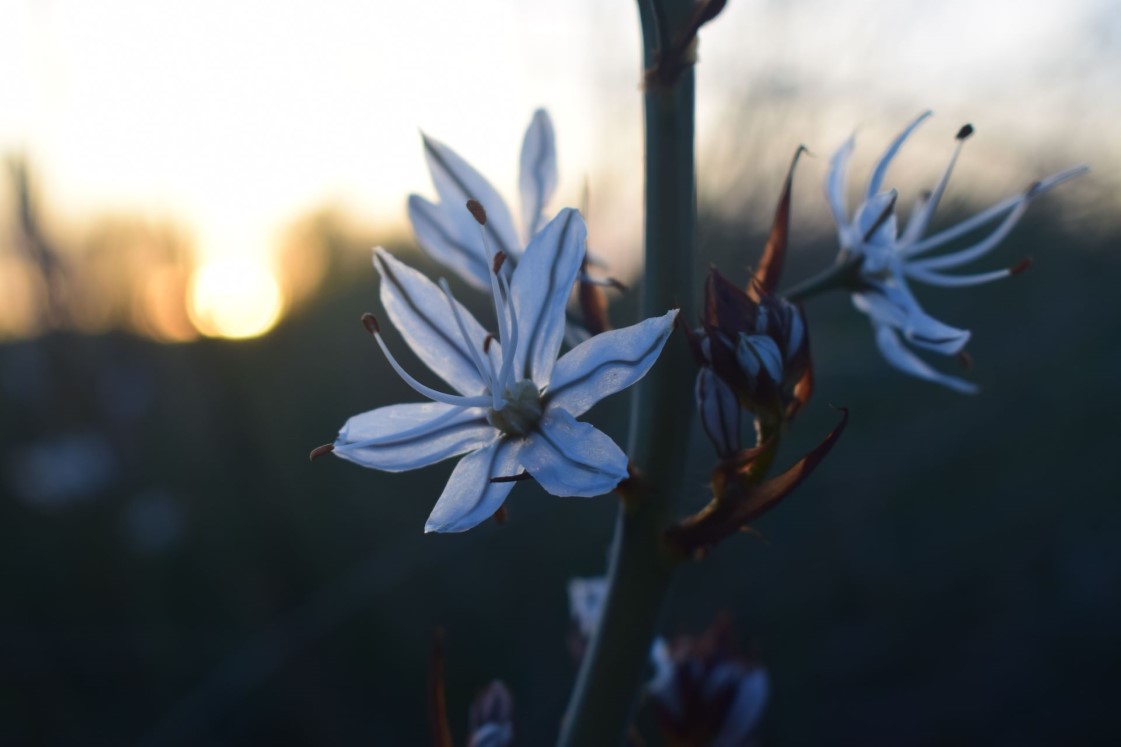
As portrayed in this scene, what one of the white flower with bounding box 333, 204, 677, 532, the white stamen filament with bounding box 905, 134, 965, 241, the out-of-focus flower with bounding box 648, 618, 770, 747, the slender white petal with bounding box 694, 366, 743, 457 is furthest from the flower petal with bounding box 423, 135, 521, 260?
the out-of-focus flower with bounding box 648, 618, 770, 747

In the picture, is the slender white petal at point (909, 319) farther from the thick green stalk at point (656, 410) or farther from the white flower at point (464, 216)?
the white flower at point (464, 216)

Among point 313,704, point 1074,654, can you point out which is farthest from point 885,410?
point 313,704

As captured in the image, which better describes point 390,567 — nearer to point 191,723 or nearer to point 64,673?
point 191,723

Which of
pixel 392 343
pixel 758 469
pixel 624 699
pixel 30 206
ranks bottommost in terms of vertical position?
pixel 392 343

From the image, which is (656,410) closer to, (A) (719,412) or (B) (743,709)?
(A) (719,412)

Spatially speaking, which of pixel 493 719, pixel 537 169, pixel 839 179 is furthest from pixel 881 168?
pixel 493 719

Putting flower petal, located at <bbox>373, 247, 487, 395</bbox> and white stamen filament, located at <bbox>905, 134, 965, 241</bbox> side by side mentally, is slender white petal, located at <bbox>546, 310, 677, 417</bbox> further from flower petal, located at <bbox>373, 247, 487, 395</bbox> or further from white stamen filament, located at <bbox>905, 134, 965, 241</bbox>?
white stamen filament, located at <bbox>905, 134, 965, 241</bbox>
